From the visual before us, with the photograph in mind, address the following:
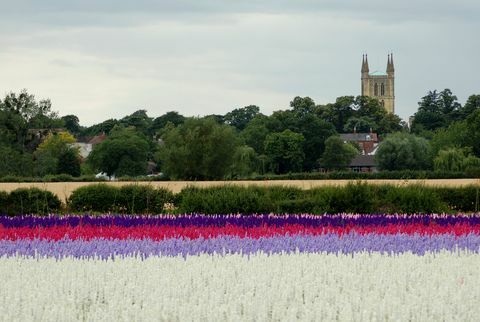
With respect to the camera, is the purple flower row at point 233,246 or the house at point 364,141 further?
the house at point 364,141

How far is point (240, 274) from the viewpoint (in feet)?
27.9

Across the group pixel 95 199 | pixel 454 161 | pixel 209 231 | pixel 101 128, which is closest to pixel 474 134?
pixel 454 161

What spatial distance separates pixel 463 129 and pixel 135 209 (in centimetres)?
7751

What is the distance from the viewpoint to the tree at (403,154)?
101m

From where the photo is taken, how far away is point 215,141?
68.4m

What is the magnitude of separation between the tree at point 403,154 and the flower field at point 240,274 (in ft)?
291

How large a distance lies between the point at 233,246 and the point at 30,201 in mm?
18769

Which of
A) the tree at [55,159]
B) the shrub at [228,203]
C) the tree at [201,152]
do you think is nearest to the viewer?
the shrub at [228,203]

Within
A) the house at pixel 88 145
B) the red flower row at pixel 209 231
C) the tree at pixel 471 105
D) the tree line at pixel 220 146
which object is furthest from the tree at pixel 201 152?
the house at pixel 88 145

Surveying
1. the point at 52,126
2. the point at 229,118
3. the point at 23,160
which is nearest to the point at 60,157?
the point at 52,126

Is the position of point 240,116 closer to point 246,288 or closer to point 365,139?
point 365,139

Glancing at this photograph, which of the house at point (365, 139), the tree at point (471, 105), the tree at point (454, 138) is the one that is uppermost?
the tree at point (471, 105)

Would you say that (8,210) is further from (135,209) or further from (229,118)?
(229,118)

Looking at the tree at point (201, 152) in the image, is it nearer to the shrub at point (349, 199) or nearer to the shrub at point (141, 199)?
the shrub at point (141, 199)
